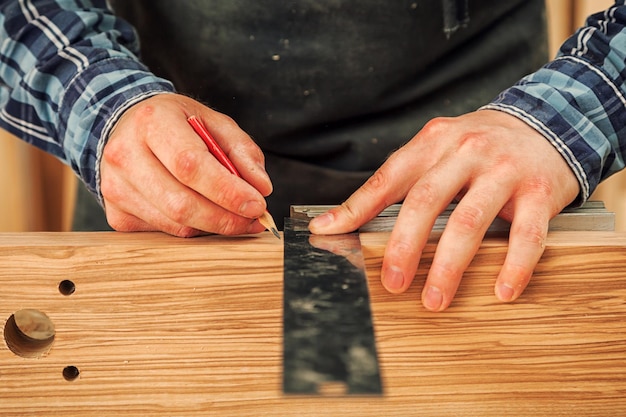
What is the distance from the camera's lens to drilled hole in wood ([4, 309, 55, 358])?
0.76 m

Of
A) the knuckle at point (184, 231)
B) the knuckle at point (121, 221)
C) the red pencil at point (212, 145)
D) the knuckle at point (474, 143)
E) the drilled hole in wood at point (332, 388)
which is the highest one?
the drilled hole in wood at point (332, 388)

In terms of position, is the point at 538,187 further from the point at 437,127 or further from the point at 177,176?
the point at 177,176

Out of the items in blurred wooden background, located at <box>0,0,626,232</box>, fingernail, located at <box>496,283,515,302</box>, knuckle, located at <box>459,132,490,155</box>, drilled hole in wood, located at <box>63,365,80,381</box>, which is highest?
knuckle, located at <box>459,132,490,155</box>

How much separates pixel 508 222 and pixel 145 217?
44cm

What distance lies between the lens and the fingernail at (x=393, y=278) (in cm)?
71

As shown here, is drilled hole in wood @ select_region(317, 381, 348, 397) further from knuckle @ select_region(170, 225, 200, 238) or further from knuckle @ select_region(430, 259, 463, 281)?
knuckle @ select_region(170, 225, 200, 238)

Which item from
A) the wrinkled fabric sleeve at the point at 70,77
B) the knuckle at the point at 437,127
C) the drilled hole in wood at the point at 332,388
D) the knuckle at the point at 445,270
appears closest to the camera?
the drilled hole in wood at the point at 332,388

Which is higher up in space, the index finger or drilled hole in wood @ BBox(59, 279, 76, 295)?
the index finger

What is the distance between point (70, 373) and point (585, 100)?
73cm

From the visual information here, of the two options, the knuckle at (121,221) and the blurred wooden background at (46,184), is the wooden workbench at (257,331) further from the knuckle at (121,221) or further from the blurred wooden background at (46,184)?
the blurred wooden background at (46,184)

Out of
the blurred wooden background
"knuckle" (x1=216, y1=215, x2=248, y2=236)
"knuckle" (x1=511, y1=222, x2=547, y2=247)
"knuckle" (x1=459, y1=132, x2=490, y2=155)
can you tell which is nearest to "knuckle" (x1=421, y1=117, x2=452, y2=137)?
"knuckle" (x1=459, y1=132, x2=490, y2=155)

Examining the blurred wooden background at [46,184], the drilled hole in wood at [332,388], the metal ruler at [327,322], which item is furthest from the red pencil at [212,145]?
the blurred wooden background at [46,184]

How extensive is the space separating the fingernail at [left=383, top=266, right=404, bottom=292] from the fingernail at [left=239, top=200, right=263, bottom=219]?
0.53 ft

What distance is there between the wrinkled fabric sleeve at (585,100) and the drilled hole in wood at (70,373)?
0.60m
